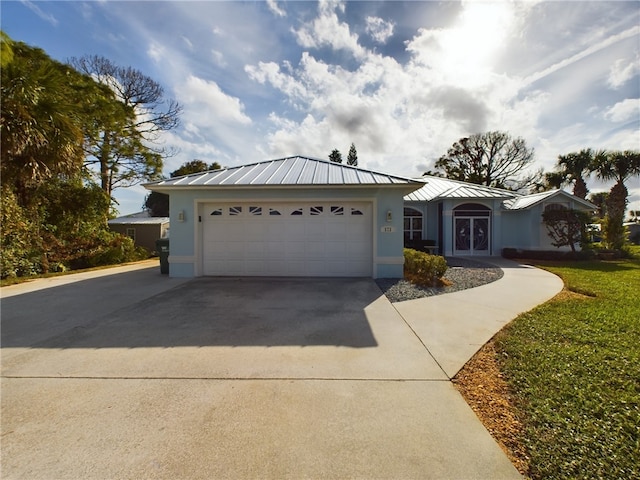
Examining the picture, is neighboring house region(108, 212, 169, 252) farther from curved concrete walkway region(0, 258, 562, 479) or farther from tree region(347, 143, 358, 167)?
tree region(347, 143, 358, 167)

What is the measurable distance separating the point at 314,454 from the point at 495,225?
1690cm

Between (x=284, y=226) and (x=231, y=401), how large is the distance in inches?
261

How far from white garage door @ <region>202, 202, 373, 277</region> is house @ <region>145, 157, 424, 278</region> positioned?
1.3 inches

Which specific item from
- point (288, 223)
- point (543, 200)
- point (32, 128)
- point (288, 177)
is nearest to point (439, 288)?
point (288, 223)

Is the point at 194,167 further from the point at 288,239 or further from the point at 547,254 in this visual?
the point at 547,254

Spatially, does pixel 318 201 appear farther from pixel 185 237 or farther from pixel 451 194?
pixel 451 194

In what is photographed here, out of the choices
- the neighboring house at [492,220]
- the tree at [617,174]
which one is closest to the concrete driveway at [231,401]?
the neighboring house at [492,220]

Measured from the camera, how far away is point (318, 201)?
347 inches

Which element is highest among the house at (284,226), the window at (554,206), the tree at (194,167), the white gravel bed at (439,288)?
the tree at (194,167)

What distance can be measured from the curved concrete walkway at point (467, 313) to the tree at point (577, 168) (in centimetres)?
1731

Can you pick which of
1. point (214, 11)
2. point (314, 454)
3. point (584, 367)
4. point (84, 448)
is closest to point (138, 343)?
point (84, 448)

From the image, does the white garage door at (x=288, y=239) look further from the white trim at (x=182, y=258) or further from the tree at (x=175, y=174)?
the tree at (x=175, y=174)

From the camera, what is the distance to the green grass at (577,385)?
2008 millimetres

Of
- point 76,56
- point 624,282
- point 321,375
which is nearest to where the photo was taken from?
point 321,375
